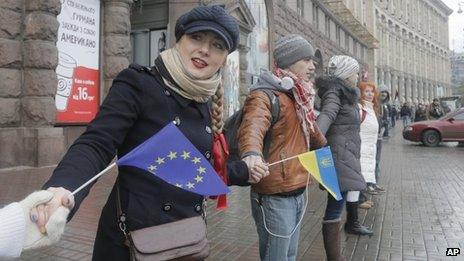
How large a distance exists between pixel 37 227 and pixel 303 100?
1.95 meters

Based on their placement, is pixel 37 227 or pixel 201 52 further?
pixel 201 52

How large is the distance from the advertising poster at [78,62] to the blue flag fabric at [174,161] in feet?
27.6

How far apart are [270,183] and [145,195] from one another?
1105 mm

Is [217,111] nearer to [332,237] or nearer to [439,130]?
[332,237]

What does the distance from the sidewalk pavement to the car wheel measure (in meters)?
9.70

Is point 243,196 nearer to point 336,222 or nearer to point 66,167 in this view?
point 336,222

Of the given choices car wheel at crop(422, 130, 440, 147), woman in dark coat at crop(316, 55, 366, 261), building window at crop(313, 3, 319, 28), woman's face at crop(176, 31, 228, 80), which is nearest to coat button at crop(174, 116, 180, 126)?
woman's face at crop(176, 31, 228, 80)

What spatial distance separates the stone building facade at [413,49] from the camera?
60438 millimetres

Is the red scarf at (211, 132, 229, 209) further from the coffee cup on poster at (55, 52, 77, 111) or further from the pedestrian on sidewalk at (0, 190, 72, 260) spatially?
the coffee cup on poster at (55, 52, 77, 111)

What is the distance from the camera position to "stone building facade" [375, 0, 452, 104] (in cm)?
6044

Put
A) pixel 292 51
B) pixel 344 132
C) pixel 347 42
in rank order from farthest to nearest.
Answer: pixel 347 42
pixel 344 132
pixel 292 51

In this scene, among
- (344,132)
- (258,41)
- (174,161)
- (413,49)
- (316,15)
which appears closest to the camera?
(174,161)

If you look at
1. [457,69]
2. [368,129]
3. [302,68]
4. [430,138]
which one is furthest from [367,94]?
[457,69]

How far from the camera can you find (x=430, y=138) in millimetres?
18594
